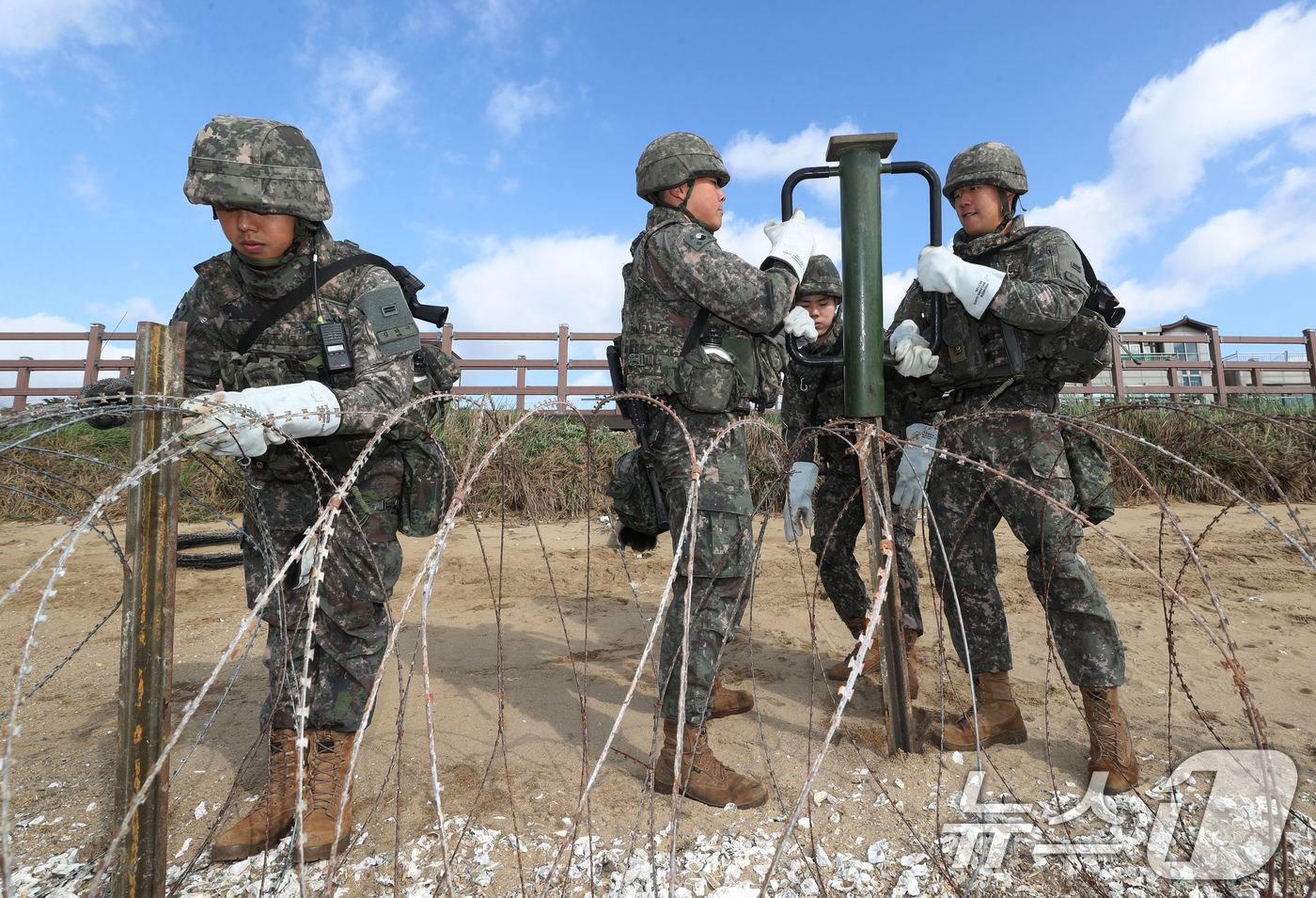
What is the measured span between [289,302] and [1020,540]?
2694 mm

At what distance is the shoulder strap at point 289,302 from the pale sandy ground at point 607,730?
109 cm

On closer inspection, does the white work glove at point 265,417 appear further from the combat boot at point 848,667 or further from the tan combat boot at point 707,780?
the combat boot at point 848,667

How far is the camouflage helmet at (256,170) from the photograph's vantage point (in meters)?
2.13

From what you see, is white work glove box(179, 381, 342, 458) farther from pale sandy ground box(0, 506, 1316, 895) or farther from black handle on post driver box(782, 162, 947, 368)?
black handle on post driver box(782, 162, 947, 368)

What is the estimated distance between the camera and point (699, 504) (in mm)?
2406

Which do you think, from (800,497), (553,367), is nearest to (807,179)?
(800,497)

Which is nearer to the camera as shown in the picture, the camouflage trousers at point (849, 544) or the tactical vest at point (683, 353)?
the tactical vest at point (683, 353)

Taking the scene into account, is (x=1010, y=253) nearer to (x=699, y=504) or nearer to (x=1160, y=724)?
(x=699, y=504)

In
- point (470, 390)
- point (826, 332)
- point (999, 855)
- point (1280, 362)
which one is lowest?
point (999, 855)

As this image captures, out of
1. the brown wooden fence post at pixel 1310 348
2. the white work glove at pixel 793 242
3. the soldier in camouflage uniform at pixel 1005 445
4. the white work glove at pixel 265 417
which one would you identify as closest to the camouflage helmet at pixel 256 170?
the white work glove at pixel 265 417

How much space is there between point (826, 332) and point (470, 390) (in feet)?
28.1

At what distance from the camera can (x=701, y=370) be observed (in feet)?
8.14

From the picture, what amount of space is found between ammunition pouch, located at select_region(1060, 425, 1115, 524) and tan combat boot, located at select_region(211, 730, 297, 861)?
2952 millimetres

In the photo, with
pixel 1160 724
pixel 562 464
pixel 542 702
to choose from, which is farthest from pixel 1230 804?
pixel 562 464
